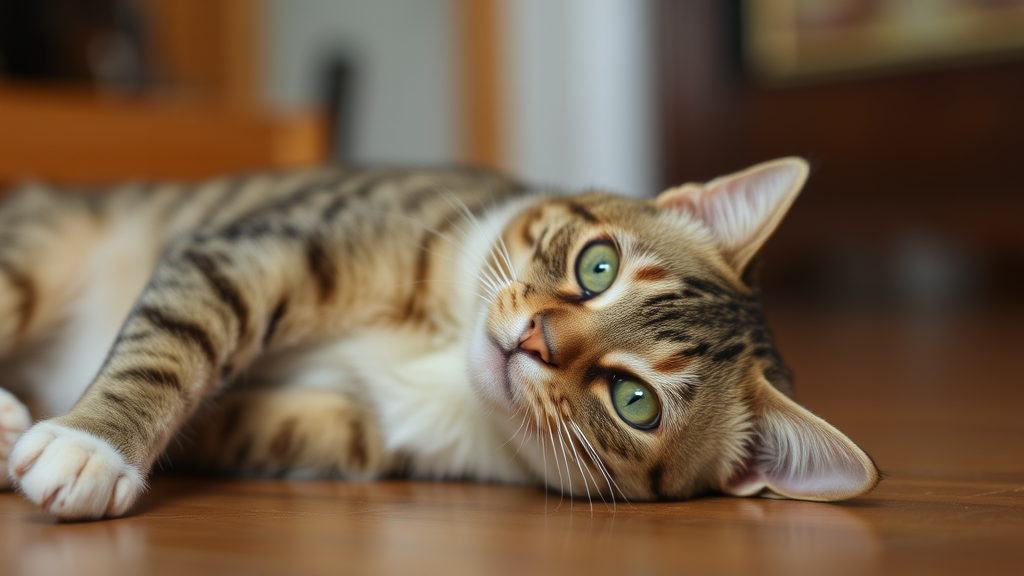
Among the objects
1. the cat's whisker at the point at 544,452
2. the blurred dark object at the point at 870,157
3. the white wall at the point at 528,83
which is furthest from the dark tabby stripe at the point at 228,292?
the white wall at the point at 528,83

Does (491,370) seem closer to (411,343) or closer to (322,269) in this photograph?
(411,343)

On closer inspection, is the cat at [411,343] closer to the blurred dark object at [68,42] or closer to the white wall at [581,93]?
the blurred dark object at [68,42]

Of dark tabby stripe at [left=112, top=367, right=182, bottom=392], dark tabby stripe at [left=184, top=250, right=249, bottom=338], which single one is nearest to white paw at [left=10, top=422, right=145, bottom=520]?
dark tabby stripe at [left=112, top=367, right=182, bottom=392]

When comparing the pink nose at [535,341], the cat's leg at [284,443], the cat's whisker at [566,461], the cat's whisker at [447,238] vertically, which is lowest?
the cat's leg at [284,443]

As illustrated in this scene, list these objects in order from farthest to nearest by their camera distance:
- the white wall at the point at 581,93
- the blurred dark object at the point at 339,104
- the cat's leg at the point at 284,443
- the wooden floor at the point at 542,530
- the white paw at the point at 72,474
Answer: the white wall at the point at 581,93, the blurred dark object at the point at 339,104, the cat's leg at the point at 284,443, the white paw at the point at 72,474, the wooden floor at the point at 542,530

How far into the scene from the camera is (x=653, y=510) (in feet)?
3.64

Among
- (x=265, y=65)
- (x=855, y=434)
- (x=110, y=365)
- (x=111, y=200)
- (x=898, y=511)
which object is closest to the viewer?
(x=898, y=511)

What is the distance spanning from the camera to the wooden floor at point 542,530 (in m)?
0.82

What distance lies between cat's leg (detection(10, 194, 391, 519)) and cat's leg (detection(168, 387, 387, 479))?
0.10 metres

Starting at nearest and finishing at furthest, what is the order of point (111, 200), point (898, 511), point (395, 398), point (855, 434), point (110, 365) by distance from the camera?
point (898, 511) < point (110, 365) < point (395, 398) < point (855, 434) < point (111, 200)

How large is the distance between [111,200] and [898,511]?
5.16 feet

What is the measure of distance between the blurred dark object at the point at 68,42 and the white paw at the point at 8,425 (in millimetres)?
2644

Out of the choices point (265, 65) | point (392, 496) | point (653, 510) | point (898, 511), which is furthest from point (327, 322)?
point (265, 65)

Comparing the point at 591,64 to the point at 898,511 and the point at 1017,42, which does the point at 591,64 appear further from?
the point at 898,511
